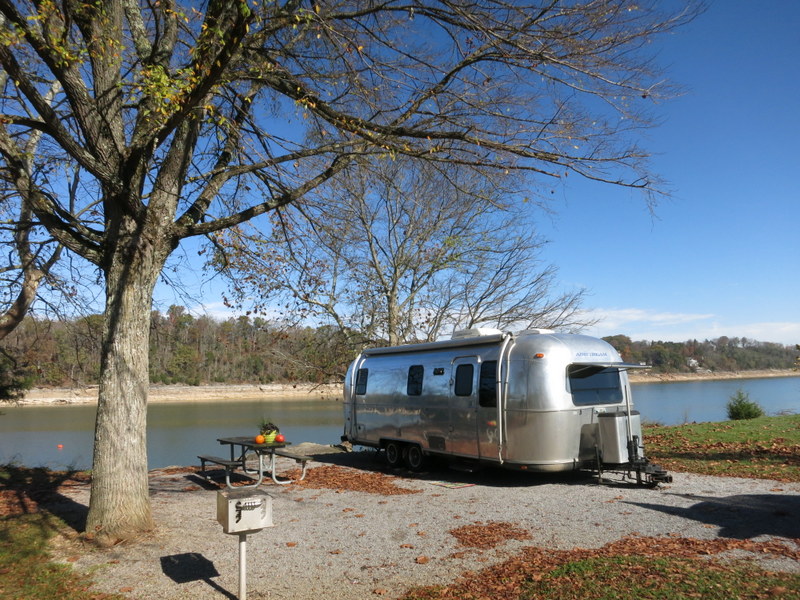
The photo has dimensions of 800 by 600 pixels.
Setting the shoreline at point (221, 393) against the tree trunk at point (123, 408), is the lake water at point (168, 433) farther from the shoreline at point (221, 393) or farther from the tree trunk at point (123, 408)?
the shoreline at point (221, 393)

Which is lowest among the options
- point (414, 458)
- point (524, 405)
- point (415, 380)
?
point (414, 458)

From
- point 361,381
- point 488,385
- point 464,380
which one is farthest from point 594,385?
point 361,381

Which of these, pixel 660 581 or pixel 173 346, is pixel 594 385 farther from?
pixel 173 346

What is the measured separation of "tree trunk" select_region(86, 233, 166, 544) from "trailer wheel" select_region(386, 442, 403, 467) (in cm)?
570

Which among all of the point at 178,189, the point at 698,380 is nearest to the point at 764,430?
the point at 178,189

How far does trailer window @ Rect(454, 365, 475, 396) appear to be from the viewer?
1030 cm

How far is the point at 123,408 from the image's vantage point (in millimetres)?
6879

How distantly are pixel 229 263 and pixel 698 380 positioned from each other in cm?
8915

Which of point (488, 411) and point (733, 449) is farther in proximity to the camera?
point (733, 449)

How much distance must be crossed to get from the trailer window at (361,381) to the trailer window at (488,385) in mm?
3549

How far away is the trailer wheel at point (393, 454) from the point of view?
1197 centimetres

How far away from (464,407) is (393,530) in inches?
138

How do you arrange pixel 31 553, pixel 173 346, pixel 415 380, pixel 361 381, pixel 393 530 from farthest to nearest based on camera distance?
pixel 361 381, pixel 173 346, pixel 415 380, pixel 393 530, pixel 31 553

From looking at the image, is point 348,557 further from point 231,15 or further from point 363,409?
point 363,409
